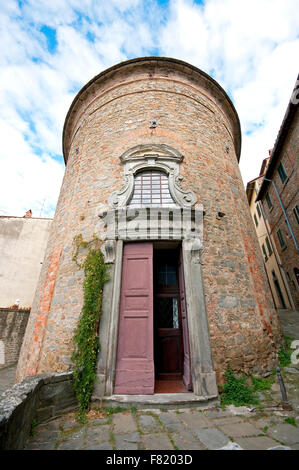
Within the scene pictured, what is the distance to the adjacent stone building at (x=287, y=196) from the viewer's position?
1055 cm

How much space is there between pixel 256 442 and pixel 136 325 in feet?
7.78

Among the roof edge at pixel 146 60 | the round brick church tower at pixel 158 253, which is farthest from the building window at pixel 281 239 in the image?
the round brick church tower at pixel 158 253

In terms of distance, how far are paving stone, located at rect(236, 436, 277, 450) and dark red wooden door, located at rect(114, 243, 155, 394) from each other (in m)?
1.65

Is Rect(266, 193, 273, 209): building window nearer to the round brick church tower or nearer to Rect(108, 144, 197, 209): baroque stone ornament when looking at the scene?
the round brick church tower

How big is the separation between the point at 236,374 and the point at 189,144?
229 inches

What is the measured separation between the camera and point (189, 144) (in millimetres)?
6199

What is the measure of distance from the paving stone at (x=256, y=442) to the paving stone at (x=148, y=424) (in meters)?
1.01

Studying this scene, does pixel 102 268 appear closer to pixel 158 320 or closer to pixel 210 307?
pixel 158 320

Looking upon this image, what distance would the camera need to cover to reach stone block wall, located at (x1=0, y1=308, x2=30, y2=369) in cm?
896

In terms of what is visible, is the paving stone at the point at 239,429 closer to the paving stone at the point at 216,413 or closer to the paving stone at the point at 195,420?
the paving stone at the point at 195,420

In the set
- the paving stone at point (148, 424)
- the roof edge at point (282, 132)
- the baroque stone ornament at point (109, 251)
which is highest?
the roof edge at point (282, 132)

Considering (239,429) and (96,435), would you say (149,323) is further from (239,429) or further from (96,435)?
(239,429)

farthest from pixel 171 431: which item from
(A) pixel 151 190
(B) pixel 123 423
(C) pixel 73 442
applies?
(A) pixel 151 190

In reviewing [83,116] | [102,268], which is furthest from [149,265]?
[83,116]
